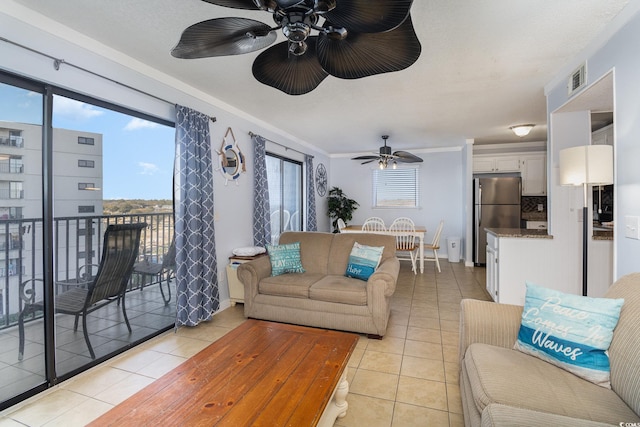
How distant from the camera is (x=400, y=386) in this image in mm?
2086

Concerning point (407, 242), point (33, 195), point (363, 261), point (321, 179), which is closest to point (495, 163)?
point (407, 242)

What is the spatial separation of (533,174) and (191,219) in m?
6.17

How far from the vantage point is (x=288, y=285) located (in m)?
3.03

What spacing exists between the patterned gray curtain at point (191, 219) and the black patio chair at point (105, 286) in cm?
39

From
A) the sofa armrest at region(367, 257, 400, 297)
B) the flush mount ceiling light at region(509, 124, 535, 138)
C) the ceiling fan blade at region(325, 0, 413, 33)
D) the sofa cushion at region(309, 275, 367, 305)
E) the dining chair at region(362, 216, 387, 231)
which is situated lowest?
the sofa cushion at region(309, 275, 367, 305)

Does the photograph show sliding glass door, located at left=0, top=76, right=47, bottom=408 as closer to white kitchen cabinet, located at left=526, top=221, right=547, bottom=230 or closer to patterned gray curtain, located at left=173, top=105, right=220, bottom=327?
patterned gray curtain, located at left=173, top=105, right=220, bottom=327

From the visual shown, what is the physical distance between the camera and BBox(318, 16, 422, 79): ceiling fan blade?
1.21 meters

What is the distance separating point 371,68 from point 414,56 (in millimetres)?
199

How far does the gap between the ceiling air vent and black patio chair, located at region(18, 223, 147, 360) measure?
392cm

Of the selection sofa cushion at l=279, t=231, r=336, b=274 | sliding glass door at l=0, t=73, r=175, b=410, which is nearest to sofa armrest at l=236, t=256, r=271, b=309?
sofa cushion at l=279, t=231, r=336, b=274

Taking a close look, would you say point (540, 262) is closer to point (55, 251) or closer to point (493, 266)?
point (493, 266)

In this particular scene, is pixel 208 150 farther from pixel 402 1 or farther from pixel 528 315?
pixel 528 315

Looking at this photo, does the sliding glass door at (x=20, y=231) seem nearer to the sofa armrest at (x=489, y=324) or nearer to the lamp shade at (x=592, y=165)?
the sofa armrest at (x=489, y=324)

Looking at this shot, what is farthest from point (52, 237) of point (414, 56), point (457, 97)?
point (457, 97)
